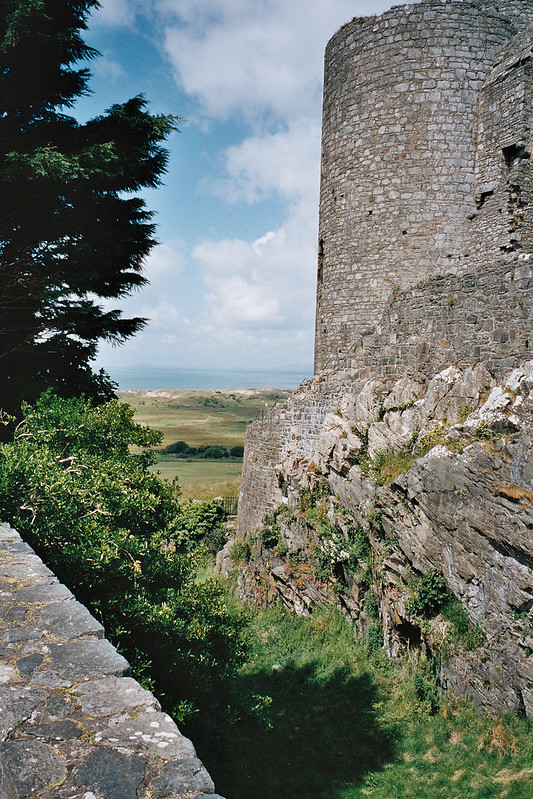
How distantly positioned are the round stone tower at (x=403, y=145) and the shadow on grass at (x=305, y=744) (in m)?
7.22

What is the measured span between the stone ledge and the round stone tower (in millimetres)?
10641

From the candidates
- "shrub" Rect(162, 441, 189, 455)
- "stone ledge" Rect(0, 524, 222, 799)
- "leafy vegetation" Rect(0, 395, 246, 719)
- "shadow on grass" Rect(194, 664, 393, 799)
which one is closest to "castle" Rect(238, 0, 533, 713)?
"shadow on grass" Rect(194, 664, 393, 799)

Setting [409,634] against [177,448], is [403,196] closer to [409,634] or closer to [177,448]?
[409,634]

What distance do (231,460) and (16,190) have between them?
26562 millimetres

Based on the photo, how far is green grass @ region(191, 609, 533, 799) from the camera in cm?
675

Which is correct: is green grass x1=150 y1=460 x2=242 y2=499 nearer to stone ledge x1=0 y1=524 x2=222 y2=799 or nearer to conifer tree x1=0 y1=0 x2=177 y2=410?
conifer tree x1=0 y1=0 x2=177 y2=410

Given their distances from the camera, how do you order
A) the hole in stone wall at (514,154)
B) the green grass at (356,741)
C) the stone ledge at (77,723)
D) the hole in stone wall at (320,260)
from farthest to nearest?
the hole in stone wall at (320,260)
the hole in stone wall at (514,154)
the green grass at (356,741)
the stone ledge at (77,723)

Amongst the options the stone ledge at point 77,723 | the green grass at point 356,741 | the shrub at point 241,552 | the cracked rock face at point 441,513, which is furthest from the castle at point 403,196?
the stone ledge at point 77,723

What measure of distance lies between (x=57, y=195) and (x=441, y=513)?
363 inches

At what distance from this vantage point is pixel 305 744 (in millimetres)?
8633

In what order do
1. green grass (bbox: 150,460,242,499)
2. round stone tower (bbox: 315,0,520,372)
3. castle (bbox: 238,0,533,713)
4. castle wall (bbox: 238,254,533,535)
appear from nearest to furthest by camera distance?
castle wall (bbox: 238,254,533,535) < castle (bbox: 238,0,533,713) < round stone tower (bbox: 315,0,520,372) < green grass (bbox: 150,460,242,499)

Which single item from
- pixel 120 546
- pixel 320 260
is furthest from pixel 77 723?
pixel 320 260

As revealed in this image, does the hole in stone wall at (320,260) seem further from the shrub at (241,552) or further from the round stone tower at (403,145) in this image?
the shrub at (241,552)

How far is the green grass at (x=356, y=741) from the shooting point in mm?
6754
